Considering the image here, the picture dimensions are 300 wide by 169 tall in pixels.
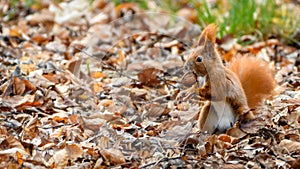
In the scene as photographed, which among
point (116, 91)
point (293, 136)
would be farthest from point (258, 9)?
point (293, 136)

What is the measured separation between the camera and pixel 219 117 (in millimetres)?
3043

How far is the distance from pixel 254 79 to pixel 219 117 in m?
0.37

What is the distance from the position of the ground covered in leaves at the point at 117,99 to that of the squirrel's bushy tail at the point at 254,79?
10cm

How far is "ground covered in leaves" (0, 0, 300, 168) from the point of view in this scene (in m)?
2.79

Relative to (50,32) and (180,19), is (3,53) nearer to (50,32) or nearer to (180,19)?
(50,32)

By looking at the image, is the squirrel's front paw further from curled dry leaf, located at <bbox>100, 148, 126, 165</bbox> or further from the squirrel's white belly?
curled dry leaf, located at <bbox>100, 148, 126, 165</bbox>

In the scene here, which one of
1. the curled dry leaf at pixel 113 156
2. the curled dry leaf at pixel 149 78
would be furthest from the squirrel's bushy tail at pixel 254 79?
the curled dry leaf at pixel 113 156

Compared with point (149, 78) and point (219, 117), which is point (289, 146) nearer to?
point (219, 117)

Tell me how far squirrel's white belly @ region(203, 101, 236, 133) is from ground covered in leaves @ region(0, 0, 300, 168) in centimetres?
5

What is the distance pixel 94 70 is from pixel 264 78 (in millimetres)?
1267

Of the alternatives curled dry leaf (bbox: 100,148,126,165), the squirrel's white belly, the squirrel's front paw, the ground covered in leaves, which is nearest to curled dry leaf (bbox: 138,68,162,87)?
the ground covered in leaves

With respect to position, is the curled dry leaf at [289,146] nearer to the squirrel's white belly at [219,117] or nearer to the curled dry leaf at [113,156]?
the squirrel's white belly at [219,117]

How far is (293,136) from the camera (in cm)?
296

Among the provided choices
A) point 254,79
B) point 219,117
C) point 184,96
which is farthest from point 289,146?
point 184,96
